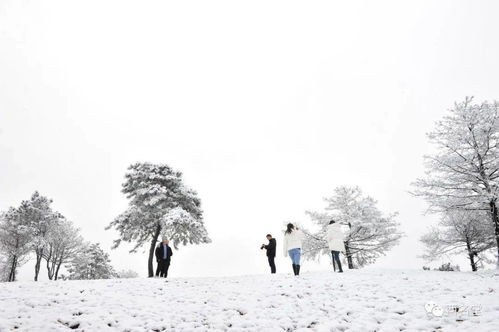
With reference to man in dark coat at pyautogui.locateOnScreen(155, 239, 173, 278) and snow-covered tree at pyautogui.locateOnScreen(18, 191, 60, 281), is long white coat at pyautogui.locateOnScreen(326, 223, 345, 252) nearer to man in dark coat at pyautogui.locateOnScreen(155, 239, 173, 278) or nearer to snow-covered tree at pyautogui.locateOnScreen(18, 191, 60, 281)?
man in dark coat at pyautogui.locateOnScreen(155, 239, 173, 278)

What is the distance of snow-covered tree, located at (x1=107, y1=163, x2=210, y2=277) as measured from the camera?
942 inches

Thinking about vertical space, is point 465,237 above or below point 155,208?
below

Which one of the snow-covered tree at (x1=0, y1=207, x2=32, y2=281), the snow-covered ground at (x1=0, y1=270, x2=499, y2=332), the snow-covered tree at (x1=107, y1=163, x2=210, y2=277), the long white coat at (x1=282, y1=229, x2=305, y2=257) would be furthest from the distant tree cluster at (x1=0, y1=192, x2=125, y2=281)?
the long white coat at (x1=282, y1=229, x2=305, y2=257)

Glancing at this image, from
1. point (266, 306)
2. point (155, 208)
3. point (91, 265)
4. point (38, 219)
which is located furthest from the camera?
point (91, 265)

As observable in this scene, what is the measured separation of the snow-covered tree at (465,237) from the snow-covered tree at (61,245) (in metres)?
33.9

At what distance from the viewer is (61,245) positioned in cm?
3331

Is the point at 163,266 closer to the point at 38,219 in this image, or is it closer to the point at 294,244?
the point at 294,244

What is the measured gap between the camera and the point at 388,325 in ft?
24.2

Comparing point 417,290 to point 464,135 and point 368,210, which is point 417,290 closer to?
point 464,135

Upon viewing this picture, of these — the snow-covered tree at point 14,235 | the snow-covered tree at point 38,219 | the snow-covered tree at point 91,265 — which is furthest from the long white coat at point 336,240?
the snow-covered tree at point 91,265

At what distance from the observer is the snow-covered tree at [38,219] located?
2725 centimetres

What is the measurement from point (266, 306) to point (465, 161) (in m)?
13.4

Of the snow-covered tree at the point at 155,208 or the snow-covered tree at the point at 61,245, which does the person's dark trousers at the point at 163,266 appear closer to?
the snow-covered tree at the point at 155,208

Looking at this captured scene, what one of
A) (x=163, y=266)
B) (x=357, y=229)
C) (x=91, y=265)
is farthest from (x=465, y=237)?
(x=91, y=265)
